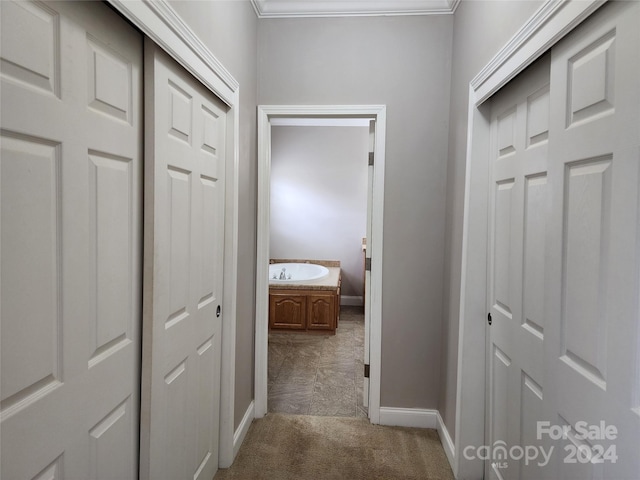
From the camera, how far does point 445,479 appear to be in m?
1.97

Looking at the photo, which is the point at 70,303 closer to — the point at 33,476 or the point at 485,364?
the point at 33,476

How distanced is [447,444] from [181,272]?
1.78 metres

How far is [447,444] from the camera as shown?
2160mm

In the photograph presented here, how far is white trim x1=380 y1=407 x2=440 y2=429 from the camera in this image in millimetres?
2451

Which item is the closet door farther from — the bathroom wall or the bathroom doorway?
the bathroom wall

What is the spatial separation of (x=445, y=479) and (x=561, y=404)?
1130 millimetres

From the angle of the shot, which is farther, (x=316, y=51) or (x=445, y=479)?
(x=316, y=51)

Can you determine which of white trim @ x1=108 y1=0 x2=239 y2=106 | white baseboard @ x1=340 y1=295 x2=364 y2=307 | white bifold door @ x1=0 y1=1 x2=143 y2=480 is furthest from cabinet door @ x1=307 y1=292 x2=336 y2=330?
white bifold door @ x1=0 y1=1 x2=143 y2=480

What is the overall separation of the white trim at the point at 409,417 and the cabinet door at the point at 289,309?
6.59 feet

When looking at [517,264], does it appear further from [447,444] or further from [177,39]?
[177,39]

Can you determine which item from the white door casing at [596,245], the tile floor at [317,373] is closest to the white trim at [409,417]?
the tile floor at [317,373]

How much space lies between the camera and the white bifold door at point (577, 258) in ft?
2.87

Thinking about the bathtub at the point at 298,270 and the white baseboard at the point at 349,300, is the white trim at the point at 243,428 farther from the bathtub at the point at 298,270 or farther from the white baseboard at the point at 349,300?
the white baseboard at the point at 349,300

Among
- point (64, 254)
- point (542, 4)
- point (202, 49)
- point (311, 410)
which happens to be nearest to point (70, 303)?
point (64, 254)
